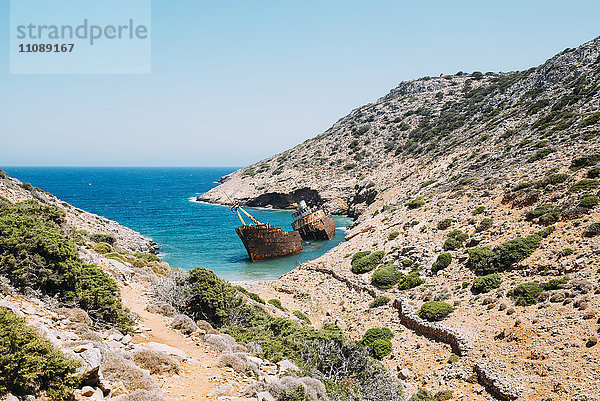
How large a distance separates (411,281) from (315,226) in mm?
34255

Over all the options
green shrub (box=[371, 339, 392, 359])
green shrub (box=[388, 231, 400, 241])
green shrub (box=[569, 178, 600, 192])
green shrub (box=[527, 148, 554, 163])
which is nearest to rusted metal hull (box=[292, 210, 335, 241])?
green shrub (box=[388, 231, 400, 241])

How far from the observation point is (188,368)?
32.2ft

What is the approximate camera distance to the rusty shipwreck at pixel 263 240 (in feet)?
156

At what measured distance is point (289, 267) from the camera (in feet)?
154

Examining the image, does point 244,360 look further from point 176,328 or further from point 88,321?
point 88,321

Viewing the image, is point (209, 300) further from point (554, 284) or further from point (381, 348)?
point (554, 284)

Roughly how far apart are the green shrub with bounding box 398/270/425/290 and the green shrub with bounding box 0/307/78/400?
903 inches

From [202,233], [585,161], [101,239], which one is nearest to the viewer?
[585,161]

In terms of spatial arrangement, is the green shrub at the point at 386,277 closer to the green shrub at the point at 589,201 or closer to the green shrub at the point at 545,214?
the green shrub at the point at 545,214

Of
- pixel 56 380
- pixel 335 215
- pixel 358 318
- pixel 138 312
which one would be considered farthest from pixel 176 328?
pixel 335 215

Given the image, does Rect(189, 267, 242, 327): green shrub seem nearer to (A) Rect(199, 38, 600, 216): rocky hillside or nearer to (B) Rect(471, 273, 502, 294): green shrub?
(B) Rect(471, 273, 502, 294): green shrub

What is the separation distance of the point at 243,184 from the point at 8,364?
100 meters

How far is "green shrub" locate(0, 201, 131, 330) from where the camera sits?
35.6 ft

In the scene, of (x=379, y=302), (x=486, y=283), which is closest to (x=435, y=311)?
(x=486, y=283)
